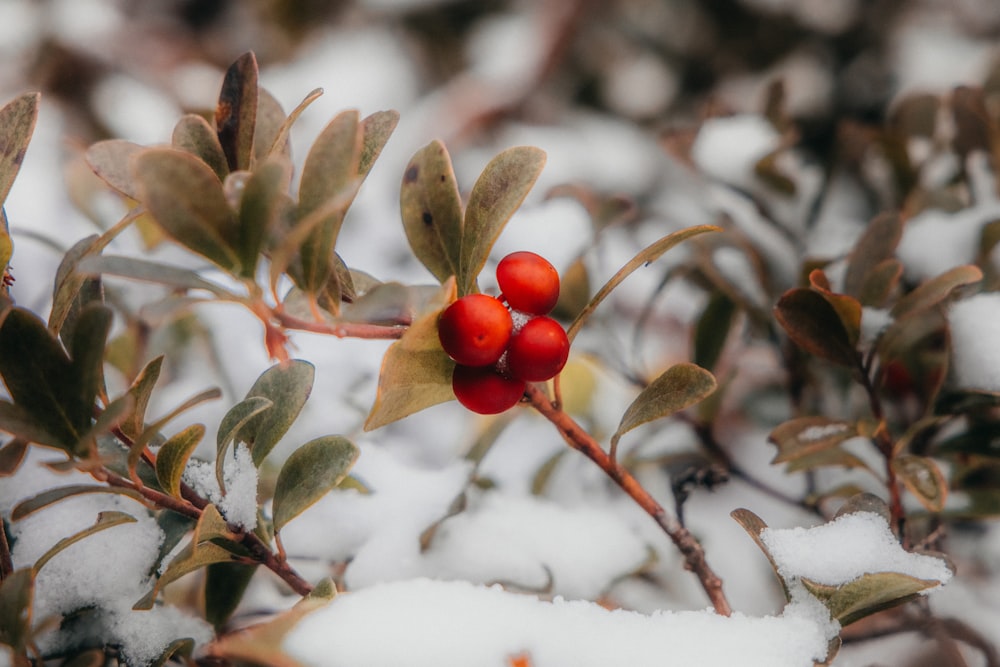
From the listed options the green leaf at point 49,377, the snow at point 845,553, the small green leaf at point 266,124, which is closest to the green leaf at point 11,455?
the green leaf at point 49,377

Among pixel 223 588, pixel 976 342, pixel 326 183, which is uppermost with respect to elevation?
pixel 326 183

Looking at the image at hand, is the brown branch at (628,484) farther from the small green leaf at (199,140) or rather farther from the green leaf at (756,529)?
the small green leaf at (199,140)

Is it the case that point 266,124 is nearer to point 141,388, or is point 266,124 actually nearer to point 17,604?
point 141,388

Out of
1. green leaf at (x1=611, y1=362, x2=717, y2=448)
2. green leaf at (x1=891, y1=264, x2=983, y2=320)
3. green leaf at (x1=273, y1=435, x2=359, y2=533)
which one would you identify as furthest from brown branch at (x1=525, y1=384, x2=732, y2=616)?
green leaf at (x1=891, y1=264, x2=983, y2=320)

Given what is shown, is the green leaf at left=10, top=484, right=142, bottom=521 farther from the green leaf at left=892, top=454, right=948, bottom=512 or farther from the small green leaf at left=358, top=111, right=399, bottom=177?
the green leaf at left=892, top=454, right=948, bottom=512

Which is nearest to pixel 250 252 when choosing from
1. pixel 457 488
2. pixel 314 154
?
pixel 314 154

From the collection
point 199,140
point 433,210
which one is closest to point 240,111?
point 199,140

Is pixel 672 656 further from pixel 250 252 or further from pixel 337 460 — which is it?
pixel 250 252
